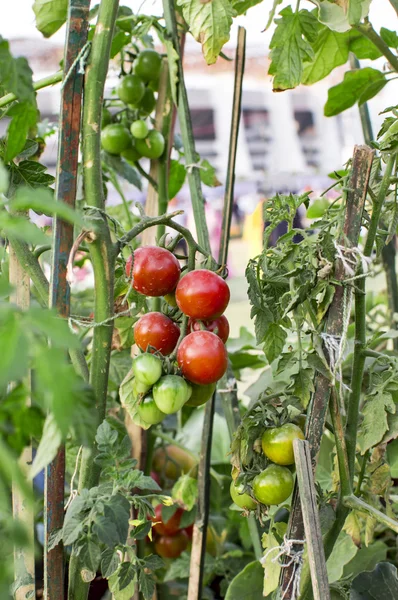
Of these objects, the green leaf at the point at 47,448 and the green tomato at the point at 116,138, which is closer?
the green leaf at the point at 47,448

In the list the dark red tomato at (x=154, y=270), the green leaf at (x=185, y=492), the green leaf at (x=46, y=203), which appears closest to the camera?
the green leaf at (x=46, y=203)

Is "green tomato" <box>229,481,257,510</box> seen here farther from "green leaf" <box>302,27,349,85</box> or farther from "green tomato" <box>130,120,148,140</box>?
"green leaf" <box>302,27,349,85</box>

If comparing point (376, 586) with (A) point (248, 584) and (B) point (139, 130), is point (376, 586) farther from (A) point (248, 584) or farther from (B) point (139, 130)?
(B) point (139, 130)

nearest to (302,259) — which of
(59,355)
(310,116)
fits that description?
(59,355)

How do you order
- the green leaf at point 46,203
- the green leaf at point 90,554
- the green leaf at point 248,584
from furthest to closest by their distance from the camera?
the green leaf at point 248,584, the green leaf at point 90,554, the green leaf at point 46,203

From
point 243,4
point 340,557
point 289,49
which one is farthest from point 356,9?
point 340,557

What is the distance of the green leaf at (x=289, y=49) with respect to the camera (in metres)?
0.84

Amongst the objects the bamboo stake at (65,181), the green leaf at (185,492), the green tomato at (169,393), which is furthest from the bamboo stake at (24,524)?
the green leaf at (185,492)

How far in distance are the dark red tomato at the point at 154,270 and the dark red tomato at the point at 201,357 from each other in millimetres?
68

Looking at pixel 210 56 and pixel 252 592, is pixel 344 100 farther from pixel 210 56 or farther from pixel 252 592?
pixel 252 592

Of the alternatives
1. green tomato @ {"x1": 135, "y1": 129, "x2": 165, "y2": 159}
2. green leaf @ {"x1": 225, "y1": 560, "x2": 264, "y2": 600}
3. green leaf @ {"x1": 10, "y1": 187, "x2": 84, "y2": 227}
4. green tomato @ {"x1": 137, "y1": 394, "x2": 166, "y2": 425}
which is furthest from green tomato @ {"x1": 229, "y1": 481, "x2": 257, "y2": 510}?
green tomato @ {"x1": 135, "y1": 129, "x2": 165, "y2": 159}

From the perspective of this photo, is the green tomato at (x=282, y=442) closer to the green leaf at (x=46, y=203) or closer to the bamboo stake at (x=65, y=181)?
the bamboo stake at (x=65, y=181)

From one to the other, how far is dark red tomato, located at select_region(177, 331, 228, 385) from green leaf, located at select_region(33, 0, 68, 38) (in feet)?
1.86

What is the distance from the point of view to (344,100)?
1.14 m
